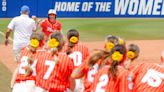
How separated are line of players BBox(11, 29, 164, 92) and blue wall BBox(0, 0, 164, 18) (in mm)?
24185

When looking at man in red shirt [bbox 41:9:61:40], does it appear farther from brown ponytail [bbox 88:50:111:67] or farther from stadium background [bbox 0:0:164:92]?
brown ponytail [bbox 88:50:111:67]

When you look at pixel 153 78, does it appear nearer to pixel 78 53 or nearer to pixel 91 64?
pixel 91 64

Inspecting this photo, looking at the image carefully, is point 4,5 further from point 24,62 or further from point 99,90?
point 99,90

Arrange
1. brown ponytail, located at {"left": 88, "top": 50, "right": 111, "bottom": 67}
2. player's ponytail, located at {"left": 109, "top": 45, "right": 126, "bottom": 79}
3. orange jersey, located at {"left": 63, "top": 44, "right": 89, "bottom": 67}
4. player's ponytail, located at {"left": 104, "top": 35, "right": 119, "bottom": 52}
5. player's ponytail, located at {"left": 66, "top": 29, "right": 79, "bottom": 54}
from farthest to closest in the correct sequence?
orange jersey, located at {"left": 63, "top": 44, "right": 89, "bottom": 67} → player's ponytail, located at {"left": 66, "top": 29, "right": 79, "bottom": 54} → player's ponytail, located at {"left": 104, "top": 35, "right": 119, "bottom": 52} → brown ponytail, located at {"left": 88, "top": 50, "right": 111, "bottom": 67} → player's ponytail, located at {"left": 109, "top": 45, "right": 126, "bottom": 79}

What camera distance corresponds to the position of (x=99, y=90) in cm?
686

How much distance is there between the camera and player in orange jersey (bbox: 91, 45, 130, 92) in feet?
22.0

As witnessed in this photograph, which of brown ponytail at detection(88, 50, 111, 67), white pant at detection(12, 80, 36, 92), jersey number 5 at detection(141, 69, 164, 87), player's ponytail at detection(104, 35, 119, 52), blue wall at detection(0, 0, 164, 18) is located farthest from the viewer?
blue wall at detection(0, 0, 164, 18)

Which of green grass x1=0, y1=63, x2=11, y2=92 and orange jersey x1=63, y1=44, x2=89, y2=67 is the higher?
orange jersey x1=63, y1=44, x2=89, y2=67

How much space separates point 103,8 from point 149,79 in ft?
91.9

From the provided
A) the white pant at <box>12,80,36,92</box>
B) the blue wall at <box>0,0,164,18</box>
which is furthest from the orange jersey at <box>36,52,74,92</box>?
the blue wall at <box>0,0,164,18</box>

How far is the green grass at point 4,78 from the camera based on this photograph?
545 inches

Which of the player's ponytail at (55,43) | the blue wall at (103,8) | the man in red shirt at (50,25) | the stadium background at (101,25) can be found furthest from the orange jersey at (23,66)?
the blue wall at (103,8)

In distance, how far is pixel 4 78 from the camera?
50.0 ft

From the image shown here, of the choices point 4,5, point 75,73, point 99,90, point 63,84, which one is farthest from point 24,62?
point 4,5
